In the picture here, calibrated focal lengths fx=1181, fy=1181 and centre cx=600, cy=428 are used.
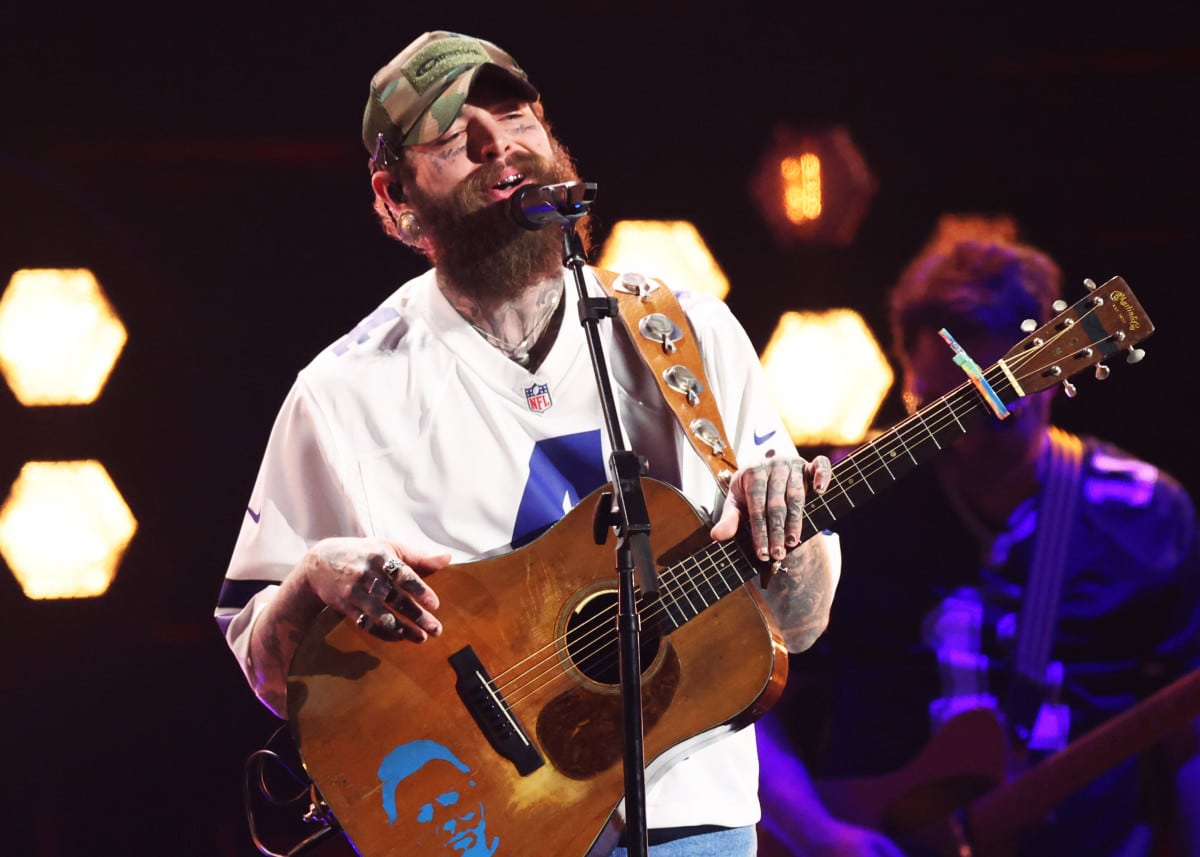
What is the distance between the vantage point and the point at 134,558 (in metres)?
3.65

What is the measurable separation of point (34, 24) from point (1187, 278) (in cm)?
384

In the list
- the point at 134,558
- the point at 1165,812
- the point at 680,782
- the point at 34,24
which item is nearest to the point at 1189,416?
the point at 1165,812

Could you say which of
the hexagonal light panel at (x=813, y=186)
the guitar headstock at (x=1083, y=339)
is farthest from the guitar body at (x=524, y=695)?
the hexagonal light panel at (x=813, y=186)

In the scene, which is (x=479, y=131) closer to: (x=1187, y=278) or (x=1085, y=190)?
(x=1085, y=190)

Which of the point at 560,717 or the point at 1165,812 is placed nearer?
the point at 560,717

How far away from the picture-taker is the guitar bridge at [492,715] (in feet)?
6.77

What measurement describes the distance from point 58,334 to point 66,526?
0.60 m

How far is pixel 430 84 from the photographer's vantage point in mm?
2432

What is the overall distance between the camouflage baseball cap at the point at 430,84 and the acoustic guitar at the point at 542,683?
2.85ft

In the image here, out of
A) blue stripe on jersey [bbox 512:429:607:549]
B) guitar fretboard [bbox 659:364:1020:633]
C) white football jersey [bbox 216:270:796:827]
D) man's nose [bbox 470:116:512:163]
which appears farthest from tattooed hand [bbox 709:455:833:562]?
man's nose [bbox 470:116:512:163]

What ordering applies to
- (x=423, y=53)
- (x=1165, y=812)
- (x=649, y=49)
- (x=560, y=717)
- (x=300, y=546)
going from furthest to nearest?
(x=649, y=49)
(x=1165, y=812)
(x=423, y=53)
(x=300, y=546)
(x=560, y=717)

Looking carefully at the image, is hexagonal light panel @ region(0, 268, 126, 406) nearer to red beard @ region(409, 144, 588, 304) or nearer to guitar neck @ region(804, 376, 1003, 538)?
red beard @ region(409, 144, 588, 304)

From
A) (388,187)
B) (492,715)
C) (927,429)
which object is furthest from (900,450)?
(388,187)

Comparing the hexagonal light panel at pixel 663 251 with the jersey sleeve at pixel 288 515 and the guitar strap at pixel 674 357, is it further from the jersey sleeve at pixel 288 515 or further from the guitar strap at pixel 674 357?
the jersey sleeve at pixel 288 515
